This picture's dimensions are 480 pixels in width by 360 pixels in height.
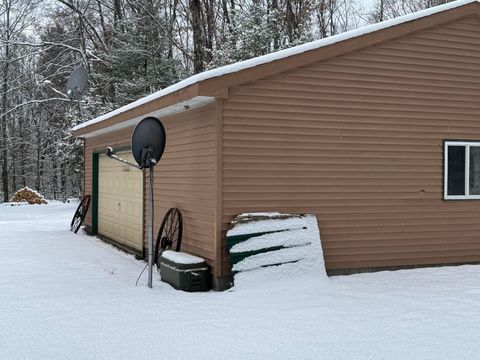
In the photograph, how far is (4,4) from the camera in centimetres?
2789


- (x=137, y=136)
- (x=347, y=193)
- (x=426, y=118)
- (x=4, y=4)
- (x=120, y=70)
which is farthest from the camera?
(x=4, y=4)

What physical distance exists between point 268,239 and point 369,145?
2.10 metres

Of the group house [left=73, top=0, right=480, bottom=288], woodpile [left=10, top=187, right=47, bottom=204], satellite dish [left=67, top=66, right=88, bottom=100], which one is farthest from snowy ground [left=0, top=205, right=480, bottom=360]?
woodpile [left=10, top=187, right=47, bottom=204]

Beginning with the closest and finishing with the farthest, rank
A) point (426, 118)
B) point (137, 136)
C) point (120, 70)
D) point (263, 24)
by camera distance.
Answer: point (137, 136), point (426, 118), point (263, 24), point (120, 70)

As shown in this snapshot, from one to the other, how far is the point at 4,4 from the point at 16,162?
8.72 m

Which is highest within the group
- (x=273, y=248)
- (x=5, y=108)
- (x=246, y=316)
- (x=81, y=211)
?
(x=5, y=108)

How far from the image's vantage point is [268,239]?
667cm

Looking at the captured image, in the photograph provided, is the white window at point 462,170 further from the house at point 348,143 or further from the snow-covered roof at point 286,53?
the snow-covered roof at point 286,53

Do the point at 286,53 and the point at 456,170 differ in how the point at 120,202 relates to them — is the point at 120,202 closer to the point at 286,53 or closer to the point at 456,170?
the point at 286,53

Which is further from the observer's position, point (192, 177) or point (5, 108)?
point (5, 108)

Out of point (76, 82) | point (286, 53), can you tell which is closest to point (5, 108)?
point (76, 82)

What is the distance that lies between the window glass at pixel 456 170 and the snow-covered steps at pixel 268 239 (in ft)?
8.28

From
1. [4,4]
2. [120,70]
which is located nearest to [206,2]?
[120,70]

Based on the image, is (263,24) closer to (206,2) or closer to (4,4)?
(206,2)
